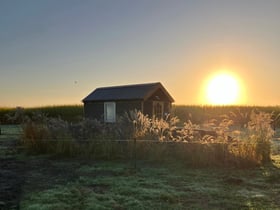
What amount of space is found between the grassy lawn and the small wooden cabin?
9.67 meters

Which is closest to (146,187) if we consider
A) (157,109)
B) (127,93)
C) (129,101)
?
(129,101)

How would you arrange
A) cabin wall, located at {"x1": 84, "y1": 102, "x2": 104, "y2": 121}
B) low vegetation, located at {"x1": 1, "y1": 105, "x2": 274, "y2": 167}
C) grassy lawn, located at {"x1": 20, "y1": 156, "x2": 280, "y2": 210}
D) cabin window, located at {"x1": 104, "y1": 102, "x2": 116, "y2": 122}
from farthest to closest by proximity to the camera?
cabin wall, located at {"x1": 84, "y1": 102, "x2": 104, "y2": 121} → cabin window, located at {"x1": 104, "y1": 102, "x2": 116, "y2": 122} → low vegetation, located at {"x1": 1, "y1": 105, "x2": 274, "y2": 167} → grassy lawn, located at {"x1": 20, "y1": 156, "x2": 280, "y2": 210}

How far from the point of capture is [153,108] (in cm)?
1809

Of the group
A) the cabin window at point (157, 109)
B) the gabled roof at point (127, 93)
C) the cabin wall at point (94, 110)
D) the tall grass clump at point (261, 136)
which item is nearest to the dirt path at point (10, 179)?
the tall grass clump at point (261, 136)

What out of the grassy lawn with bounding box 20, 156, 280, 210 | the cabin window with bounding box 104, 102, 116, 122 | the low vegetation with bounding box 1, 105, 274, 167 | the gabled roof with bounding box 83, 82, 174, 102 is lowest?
the grassy lawn with bounding box 20, 156, 280, 210

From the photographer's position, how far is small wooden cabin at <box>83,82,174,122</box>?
17.8m

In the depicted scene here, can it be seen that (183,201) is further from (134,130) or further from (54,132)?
(54,132)

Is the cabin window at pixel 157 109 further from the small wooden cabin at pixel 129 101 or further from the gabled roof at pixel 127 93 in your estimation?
the gabled roof at pixel 127 93

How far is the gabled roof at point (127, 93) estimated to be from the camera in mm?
17812

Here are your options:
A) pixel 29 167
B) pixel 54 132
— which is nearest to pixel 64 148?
pixel 54 132

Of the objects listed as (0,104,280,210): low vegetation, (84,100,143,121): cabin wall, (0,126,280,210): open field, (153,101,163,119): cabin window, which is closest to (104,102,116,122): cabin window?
(84,100,143,121): cabin wall

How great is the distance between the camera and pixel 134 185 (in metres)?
5.88

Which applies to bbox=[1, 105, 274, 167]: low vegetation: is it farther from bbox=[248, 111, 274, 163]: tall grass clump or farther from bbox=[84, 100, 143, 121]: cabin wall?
bbox=[84, 100, 143, 121]: cabin wall

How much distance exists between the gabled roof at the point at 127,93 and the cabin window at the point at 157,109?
2.37 ft
